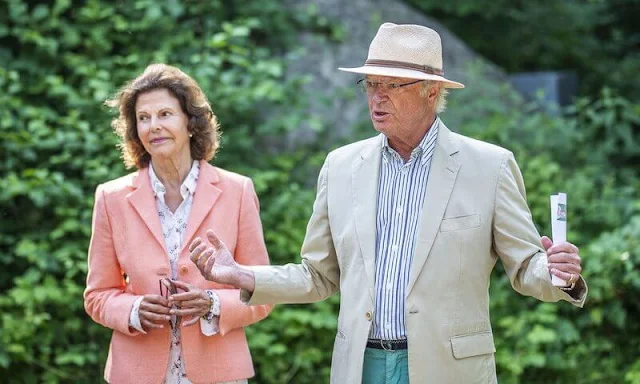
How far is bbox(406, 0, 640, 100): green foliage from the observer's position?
941cm

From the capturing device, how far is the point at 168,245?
166 inches

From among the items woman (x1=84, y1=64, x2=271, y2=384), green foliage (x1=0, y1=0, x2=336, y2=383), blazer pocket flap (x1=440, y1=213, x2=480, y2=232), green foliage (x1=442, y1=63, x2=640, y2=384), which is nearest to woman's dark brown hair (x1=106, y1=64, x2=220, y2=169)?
woman (x1=84, y1=64, x2=271, y2=384)

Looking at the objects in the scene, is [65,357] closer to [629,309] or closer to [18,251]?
[18,251]

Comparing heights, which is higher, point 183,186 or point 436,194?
point 183,186

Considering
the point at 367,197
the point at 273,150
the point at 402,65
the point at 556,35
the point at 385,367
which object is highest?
the point at 556,35

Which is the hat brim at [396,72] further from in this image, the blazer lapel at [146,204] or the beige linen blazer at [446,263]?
the blazer lapel at [146,204]

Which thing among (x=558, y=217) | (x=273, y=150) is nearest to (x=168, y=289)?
(x=558, y=217)

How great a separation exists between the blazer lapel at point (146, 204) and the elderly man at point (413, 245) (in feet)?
1.76

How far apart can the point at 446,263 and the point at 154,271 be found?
3.94 ft

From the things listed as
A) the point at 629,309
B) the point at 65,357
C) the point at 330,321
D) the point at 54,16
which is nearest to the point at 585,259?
the point at 629,309

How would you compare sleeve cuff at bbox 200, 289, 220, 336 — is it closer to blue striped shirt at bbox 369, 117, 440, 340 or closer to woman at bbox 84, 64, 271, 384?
woman at bbox 84, 64, 271, 384

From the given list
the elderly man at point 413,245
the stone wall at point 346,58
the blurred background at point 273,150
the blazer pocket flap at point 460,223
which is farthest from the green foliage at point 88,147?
the blazer pocket flap at point 460,223

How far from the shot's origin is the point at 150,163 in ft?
14.5

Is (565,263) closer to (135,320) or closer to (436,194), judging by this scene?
(436,194)
